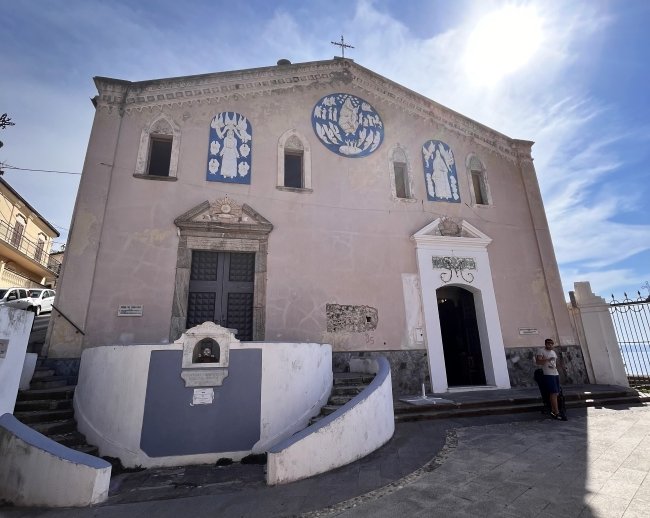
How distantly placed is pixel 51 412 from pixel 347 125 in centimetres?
1008

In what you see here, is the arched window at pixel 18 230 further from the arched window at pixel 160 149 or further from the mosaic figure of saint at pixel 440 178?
the mosaic figure of saint at pixel 440 178

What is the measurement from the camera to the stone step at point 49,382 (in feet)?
22.2

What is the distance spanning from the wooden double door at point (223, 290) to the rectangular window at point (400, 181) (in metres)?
5.10

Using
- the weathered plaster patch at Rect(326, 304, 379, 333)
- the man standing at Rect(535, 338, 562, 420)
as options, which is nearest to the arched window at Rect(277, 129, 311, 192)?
the weathered plaster patch at Rect(326, 304, 379, 333)

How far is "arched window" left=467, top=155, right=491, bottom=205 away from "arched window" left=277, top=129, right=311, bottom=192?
5.65 metres

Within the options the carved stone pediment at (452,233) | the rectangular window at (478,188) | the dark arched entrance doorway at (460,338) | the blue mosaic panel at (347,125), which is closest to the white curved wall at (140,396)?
the carved stone pediment at (452,233)

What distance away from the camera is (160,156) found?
32.3 feet

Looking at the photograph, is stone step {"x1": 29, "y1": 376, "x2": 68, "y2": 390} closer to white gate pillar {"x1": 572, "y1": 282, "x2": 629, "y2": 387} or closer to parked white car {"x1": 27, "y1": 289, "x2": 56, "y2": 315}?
parked white car {"x1": 27, "y1": 289, "x2": 56, "y2": 315}

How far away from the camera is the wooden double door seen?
8.67 metres

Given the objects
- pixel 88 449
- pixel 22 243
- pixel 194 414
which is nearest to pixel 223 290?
pixel 194 414

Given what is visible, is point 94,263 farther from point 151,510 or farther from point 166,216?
point 151,510

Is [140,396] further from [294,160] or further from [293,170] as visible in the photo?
[294,160]

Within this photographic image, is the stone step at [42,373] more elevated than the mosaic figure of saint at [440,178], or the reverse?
the mosaic figure of saint at [440,178]

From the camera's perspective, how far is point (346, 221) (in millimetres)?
10188
